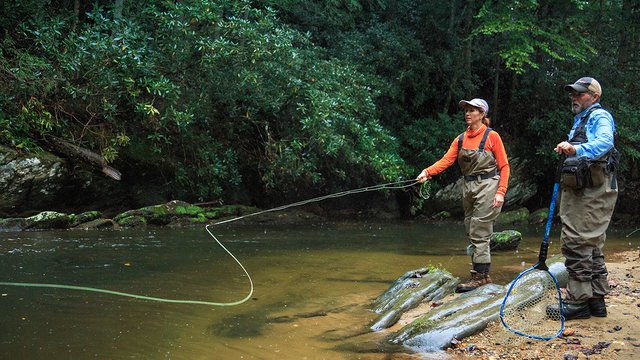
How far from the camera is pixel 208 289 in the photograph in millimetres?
6230

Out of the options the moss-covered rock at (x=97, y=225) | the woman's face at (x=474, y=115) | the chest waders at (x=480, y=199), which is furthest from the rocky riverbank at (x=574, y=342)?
the moss-covered rock at (x=97, y=225)

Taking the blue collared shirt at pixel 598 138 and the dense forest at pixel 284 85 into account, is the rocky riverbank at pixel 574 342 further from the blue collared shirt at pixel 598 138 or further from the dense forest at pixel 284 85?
the dense forest at pixel 284 85

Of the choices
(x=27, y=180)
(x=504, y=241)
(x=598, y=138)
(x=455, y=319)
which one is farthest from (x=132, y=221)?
(x=598, y=138)

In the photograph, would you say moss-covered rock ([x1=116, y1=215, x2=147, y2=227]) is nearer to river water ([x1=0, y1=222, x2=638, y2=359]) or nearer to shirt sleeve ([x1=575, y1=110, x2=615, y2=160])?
river water ([x1=0, y1=222, x2=638, y2=359])

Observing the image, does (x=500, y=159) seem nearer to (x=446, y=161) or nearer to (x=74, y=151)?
(x=446, y=161)

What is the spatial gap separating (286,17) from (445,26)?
4842 mm

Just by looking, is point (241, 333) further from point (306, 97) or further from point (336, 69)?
point (336, 69)

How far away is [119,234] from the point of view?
1030cm

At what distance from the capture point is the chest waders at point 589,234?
14.6ft

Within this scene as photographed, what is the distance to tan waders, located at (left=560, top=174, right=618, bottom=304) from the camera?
445 cm

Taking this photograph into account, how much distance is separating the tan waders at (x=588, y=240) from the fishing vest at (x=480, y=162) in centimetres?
126

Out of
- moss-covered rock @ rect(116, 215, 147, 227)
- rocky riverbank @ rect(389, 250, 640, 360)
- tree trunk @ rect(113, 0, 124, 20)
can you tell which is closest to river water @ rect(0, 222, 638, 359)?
rocky riverbank @ rect(389, 250, 640, 360)

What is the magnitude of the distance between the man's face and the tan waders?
584 mm

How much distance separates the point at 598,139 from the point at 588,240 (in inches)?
30.5
